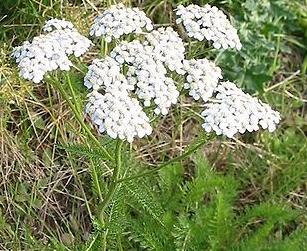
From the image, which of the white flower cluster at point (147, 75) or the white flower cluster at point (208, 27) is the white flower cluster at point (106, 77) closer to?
the white flower cluster at point (147, 75)

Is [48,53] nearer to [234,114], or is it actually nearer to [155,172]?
[234,114]

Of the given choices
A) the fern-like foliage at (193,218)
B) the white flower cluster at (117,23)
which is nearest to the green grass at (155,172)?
the fern-like foliage at (193,218)

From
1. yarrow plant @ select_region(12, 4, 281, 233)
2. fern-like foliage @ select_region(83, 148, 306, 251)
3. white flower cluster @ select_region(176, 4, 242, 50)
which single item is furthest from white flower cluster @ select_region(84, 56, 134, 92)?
fern-like foliage @ select_region(83, 148, 306, 251)

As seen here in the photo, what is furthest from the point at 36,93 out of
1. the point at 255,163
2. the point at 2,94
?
the point at 255,163

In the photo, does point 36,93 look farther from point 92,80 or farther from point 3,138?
point 92,80

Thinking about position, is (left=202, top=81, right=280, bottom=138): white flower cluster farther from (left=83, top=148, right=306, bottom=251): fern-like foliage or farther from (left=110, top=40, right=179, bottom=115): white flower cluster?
(left=83, top=148, right=306, bottom=251): fern-like foliage

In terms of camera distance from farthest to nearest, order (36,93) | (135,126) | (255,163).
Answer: (255,163) → (36,93) → (135,126)

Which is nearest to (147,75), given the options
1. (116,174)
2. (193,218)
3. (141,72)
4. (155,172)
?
(141,72)
